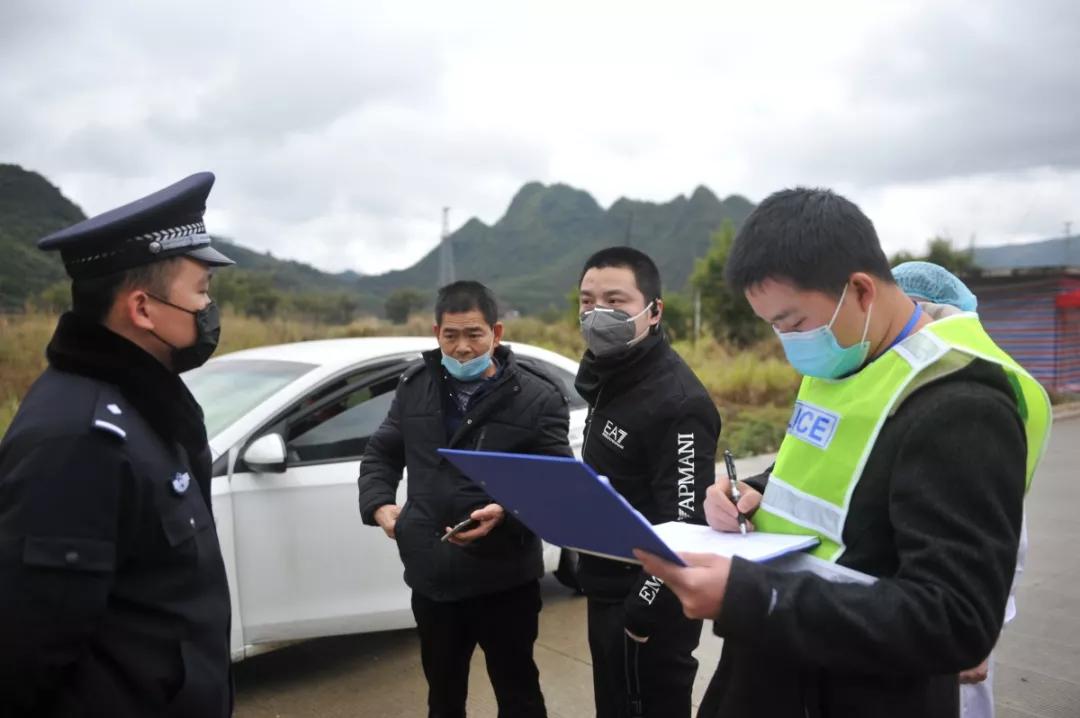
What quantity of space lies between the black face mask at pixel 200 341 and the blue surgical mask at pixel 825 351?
4.34ft

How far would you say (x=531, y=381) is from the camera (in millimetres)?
3057

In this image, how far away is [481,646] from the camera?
2889 mm

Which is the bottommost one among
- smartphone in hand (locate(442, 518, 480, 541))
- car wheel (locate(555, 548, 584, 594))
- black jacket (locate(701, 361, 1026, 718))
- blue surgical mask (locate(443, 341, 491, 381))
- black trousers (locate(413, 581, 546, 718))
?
car wheel (locate(555, 548, 584, 594))

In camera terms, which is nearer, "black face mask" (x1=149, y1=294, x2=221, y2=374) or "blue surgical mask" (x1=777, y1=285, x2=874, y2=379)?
"blue surgical mask" (x1=777, y1=285, x2=874, y2=379)

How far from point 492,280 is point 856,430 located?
393 ft

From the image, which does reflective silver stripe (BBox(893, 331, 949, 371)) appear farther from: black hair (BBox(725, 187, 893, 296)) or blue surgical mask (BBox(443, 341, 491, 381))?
blue surgical mask (BBox(443, 341, 491, 381))

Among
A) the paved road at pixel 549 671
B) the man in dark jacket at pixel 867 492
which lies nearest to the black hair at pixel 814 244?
the man in dark jacket at pixel 867 492

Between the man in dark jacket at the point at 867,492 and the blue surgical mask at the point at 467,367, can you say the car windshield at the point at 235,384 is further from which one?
the man in dark jacket at the point at 867,492

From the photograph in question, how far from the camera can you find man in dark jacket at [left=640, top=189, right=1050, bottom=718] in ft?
4.26

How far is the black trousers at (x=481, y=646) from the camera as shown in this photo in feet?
9.38

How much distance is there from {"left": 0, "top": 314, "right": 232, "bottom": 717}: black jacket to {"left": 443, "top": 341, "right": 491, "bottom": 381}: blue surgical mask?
127cm

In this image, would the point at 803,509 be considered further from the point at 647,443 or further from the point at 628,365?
the point at 628,365

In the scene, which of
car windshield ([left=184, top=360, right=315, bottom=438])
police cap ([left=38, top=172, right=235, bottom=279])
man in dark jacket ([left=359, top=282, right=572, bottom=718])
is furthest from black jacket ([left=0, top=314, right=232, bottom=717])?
A: car windshield ([left=184, top=360, right=315, bottom=438])

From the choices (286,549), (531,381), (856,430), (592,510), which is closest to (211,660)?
(592,510)
